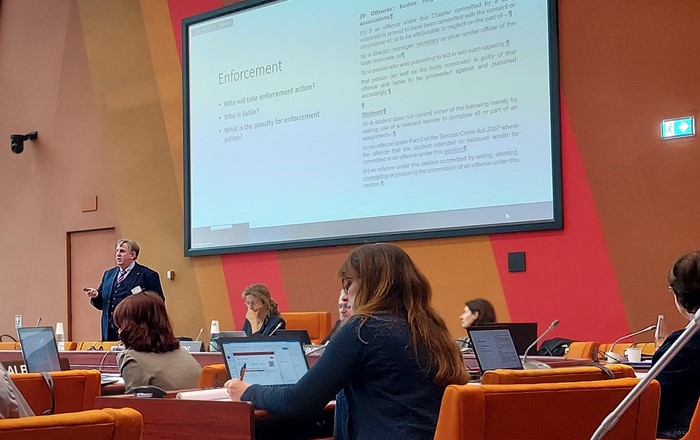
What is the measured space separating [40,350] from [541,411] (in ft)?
9.64

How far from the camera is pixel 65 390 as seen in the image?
11.2 ft

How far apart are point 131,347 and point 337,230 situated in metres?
4.00

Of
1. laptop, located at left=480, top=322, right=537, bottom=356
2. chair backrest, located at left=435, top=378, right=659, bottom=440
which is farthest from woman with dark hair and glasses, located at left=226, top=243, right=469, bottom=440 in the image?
laptop, located at left=480, top=322, right=537, bottom=356

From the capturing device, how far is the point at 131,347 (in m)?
4.13

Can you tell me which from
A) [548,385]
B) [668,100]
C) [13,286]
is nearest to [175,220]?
[13,286]

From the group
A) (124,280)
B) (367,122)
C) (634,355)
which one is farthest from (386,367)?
(124,280)

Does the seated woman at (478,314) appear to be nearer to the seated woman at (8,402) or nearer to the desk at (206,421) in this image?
the desk at (206,421)

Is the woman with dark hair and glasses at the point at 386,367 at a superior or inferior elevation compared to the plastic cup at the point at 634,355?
superior

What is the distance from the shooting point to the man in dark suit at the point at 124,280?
782cm

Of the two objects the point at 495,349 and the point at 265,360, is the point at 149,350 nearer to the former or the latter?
the point at 265,360

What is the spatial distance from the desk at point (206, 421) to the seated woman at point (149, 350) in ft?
3.23

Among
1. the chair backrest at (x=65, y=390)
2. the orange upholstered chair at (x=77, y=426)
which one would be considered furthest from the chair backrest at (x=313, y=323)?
the orange upholstered chair at (x=77, y=426)

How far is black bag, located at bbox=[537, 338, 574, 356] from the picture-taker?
5691 millimetres

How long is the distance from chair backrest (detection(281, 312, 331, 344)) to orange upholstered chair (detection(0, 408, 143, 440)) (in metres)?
5.35
